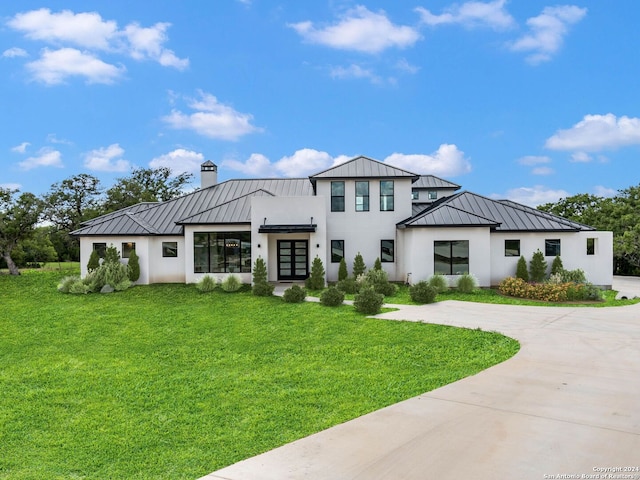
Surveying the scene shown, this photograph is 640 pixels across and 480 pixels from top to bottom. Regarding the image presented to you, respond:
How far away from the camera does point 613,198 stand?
34094 millimetres

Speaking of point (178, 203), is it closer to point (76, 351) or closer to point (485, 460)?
point (76, 351)

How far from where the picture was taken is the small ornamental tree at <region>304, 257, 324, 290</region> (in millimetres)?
19641

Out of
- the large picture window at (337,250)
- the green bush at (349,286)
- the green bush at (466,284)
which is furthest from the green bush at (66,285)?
the green bush at (466,284)

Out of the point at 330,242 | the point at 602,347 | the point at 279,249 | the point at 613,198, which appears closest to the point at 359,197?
the point at 330,242

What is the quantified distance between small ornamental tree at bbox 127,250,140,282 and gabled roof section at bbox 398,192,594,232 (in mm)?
12510

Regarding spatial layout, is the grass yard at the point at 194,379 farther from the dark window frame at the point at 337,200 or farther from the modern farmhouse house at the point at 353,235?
the dark window frame at the point at 337,200

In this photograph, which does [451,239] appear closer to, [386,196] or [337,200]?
[386,196]

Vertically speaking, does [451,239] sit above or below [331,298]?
above

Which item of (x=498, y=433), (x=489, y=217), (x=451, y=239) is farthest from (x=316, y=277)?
(x=498, y=433)

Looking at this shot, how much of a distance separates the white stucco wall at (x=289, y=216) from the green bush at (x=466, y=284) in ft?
19.8

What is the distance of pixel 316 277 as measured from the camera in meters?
19.8

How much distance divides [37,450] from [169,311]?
995cm

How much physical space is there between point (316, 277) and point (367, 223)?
13.9 feet

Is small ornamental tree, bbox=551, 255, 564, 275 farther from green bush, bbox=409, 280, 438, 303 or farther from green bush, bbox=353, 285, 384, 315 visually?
green bush, bbox=353, 285, 384, 315
